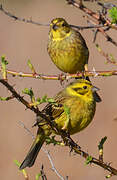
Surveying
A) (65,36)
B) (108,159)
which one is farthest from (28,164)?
(108,159)

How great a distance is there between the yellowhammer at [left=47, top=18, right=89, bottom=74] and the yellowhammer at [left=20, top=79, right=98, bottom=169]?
637 millimetres

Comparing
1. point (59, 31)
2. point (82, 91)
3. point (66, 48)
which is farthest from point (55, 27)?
point (82, 91)

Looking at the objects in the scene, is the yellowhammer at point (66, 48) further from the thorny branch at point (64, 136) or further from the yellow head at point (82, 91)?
the thorny branch at point (64, 136)

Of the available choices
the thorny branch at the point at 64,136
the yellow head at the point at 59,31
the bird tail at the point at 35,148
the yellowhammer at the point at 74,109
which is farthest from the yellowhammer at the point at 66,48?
the thorny branch at the point at 64,136

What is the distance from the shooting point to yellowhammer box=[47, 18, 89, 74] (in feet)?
20.8

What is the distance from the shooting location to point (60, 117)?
4.86 meters

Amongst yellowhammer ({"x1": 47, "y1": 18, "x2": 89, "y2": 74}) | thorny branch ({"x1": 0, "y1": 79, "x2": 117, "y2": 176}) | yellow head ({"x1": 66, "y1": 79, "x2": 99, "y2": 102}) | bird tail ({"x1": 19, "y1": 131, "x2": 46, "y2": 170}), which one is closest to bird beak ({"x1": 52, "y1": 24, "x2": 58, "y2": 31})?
yellowhammer ({"x1": 47, "y1": 18, "x2": 89, "y2": 74})

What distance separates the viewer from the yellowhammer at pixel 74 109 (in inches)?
195

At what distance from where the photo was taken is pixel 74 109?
5.20 m

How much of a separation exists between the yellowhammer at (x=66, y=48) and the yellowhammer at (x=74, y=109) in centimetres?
64

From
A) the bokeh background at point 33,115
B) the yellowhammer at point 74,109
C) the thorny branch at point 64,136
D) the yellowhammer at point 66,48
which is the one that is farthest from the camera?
the bokeh background at point 33,115

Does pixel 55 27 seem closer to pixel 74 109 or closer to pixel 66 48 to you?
pixel 66 48

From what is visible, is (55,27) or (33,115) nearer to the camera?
(55,27)

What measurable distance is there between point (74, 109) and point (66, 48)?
1.48 metres
